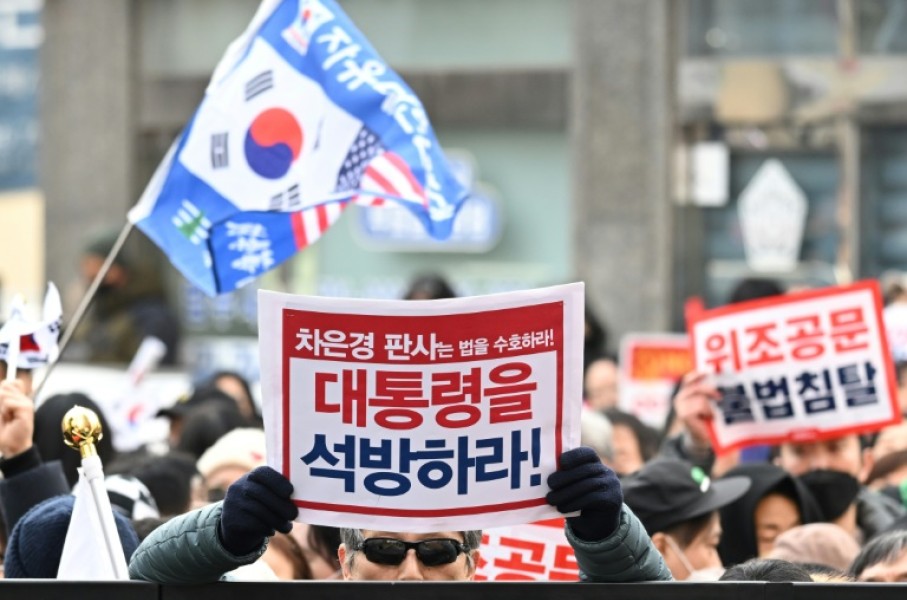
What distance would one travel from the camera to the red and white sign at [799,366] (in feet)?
23.1

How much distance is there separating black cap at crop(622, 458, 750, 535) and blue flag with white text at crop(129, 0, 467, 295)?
3.98 ft

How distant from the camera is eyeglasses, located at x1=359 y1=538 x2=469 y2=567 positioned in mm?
3951

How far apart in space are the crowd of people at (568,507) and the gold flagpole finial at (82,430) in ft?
1.21

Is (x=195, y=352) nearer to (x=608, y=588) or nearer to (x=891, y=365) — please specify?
(x=891, y=365)

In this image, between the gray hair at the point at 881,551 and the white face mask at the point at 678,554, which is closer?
the gray hair at the point at 881,551

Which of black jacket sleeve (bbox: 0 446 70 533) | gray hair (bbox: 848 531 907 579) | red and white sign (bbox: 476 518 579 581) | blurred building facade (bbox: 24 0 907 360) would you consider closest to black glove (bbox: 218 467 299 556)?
black jacket sleeve (bbox: 0 446 70 533)

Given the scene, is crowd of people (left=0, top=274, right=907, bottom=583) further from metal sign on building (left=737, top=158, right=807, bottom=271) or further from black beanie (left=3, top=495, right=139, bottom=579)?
metal sign on building (left=737, top=158, right=807, bottom=271)

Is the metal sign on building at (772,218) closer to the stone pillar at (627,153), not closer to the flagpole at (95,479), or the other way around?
the stone pillar at (627,153)

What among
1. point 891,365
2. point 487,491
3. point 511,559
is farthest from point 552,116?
point 487,491

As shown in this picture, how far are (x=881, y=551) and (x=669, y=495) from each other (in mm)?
864

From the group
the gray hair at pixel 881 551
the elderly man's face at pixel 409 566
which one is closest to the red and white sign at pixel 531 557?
the gray hair at pixel 881 551

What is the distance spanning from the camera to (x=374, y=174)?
6738 mm

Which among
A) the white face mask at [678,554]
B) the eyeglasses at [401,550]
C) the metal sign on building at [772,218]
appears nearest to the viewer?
the eyeglasses at [401,550]

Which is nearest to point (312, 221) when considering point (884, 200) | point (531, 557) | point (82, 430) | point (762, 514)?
point (762, 514)
